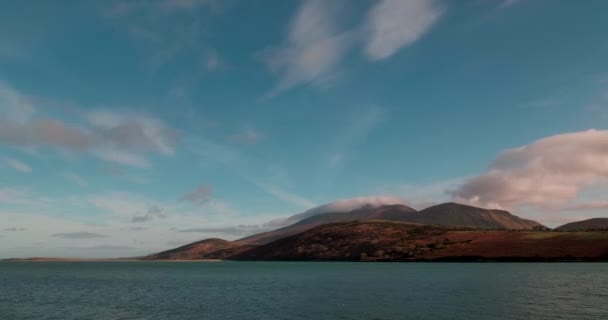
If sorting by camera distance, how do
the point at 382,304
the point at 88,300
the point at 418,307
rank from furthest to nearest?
the point at 88,300 → the point at 382,304 → the point at 418,307

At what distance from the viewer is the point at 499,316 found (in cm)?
6312

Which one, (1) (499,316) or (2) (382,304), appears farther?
(2) (382,304)

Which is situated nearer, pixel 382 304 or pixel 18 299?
pixel 382 304

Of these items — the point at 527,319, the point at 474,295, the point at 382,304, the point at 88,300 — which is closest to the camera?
the point at 527,319

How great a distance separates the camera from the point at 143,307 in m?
82.6

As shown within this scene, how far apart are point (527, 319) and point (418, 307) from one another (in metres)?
17.4

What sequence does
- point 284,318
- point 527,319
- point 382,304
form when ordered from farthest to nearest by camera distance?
point 382,304 → point 284,318 → point 527,319

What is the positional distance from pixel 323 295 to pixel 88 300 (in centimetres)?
4999

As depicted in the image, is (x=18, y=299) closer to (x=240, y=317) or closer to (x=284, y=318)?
(x=240, y=317)

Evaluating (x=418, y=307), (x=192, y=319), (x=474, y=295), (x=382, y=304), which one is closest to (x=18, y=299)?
(x=192, y=319)

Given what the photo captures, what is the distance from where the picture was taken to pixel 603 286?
99250 millimetres

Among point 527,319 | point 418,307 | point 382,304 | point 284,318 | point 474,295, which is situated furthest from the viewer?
point 474,295

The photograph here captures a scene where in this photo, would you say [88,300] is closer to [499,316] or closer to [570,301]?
[499,316]

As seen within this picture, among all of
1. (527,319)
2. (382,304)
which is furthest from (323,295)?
(527,319)
